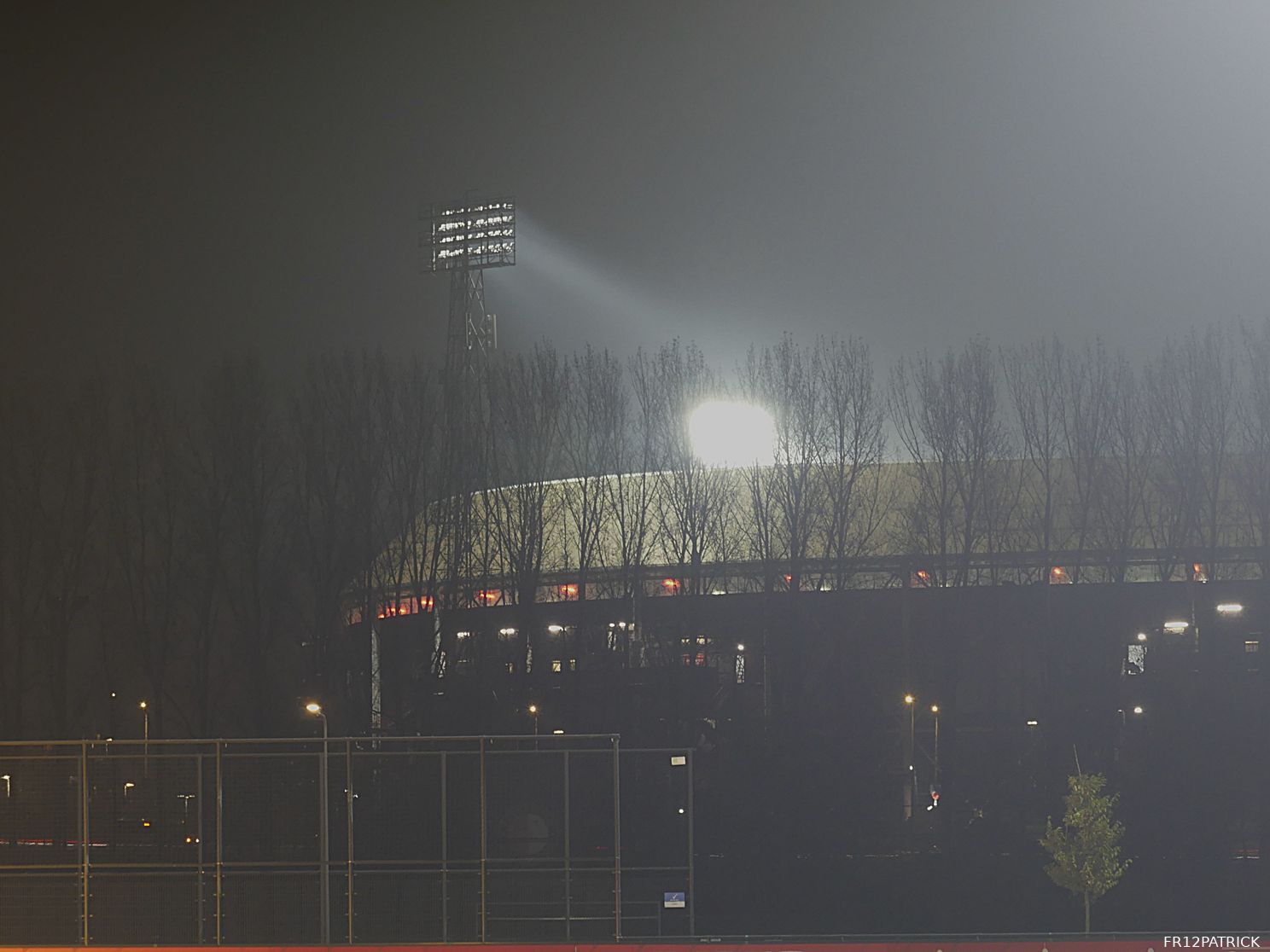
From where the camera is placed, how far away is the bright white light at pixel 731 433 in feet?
108

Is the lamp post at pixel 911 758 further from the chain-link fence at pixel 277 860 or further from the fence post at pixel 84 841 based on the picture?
the fence post at pixel 84 841

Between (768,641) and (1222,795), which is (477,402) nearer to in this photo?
(768,641)

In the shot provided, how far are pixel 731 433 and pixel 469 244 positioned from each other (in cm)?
1426

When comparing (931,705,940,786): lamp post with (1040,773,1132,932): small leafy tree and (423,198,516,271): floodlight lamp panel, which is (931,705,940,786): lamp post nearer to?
(1040,773,1132,932): small leafy tree

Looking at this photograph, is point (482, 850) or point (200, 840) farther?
point (482, 850)

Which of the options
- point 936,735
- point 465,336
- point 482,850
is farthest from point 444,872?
point 465,336

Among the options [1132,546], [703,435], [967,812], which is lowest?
[967,812]

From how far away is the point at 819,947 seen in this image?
15.5m

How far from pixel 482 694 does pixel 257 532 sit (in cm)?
730

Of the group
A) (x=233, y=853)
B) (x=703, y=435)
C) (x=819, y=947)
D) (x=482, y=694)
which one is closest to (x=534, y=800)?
(x=233, y=853)

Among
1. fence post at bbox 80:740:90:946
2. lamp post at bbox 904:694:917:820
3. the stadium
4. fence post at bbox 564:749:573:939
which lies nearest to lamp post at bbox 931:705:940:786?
the stadium

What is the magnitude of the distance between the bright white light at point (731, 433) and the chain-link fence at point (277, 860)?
13.6 metres

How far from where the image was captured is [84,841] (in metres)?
17.2

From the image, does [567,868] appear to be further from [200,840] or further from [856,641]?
[856,641]
